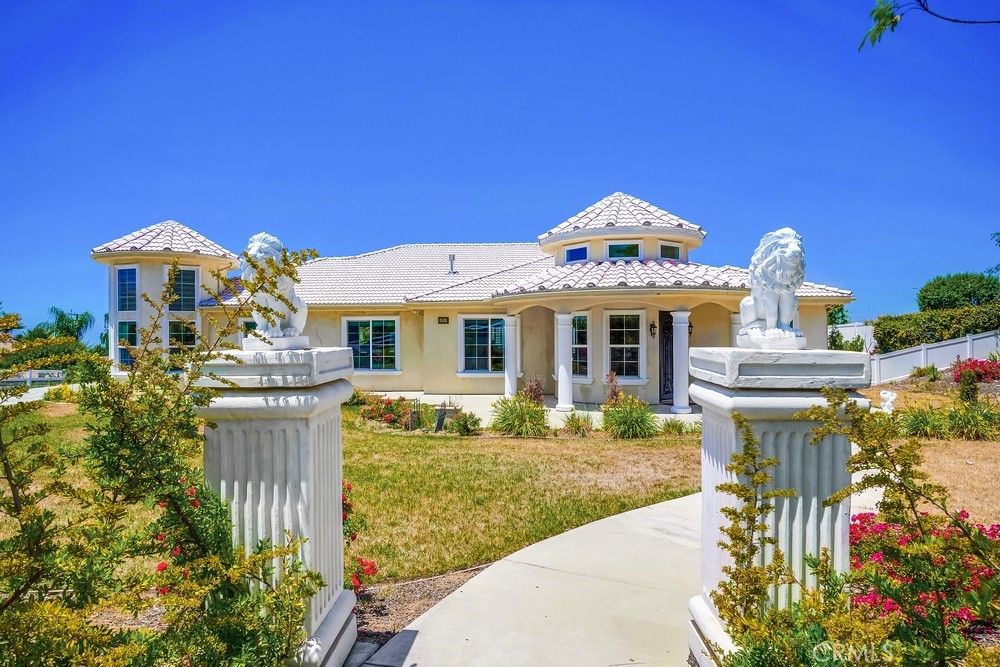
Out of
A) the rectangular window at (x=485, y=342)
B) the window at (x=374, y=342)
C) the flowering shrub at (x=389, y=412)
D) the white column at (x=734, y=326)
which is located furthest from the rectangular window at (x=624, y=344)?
the window at (x=374, y=342)

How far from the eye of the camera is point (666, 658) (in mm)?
3480

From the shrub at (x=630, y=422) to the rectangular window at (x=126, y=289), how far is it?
16.5 meters

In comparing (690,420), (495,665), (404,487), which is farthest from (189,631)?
(690,420)

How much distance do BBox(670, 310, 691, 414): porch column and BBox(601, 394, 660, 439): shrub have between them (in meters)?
1.83

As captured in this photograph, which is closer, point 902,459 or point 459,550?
point 902,459

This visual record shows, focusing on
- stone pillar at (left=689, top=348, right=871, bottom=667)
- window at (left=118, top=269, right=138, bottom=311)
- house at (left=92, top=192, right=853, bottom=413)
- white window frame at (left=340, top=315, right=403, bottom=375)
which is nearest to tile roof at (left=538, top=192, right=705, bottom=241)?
house at (left=92, top=192, right=853, bottom=413)

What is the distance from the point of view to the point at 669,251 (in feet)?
52.6

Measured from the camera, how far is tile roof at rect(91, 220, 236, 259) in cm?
1923

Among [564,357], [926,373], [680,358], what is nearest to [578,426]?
[564,357]

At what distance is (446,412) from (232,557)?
1039 centimetres

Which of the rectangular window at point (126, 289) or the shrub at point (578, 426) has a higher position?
the rectangular window at point (126, 289)

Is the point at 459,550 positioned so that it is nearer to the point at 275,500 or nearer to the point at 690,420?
the point at 275,500

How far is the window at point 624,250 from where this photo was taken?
15773 millimetres

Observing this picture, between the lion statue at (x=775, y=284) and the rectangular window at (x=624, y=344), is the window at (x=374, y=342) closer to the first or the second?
the rectangular window at (x=624, y=344)
